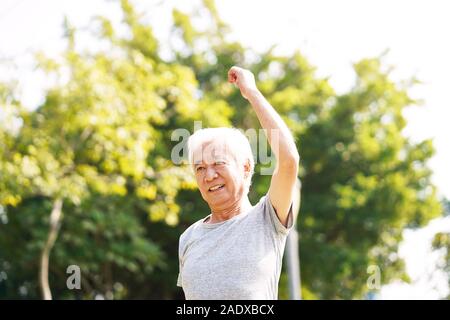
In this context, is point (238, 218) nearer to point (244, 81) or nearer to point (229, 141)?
point (229, 141)

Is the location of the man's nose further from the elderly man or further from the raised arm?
the raised arm

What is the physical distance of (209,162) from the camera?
2186 millimetres

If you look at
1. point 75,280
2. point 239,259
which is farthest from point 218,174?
point 75,280

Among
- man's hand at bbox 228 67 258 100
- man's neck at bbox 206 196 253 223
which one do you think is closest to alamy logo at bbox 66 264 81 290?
man's neck at bbox 206 196 253 223

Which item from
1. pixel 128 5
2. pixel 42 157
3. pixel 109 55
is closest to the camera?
pixel 42 157

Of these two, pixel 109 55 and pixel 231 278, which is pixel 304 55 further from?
pixel 231 278

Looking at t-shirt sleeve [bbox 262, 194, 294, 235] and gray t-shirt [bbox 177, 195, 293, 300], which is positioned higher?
t-shirt sleeve [bbox 262, 194, 294, 235]

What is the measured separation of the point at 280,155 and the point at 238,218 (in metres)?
0.23

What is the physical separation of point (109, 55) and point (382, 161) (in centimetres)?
997

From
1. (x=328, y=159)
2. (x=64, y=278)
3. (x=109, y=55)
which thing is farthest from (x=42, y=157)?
(x=328, y=159)

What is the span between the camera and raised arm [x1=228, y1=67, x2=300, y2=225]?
2082 mm

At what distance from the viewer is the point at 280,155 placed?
209 centimetres

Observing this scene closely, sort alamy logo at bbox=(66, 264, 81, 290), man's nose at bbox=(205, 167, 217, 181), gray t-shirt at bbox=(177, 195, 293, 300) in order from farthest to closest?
alamy logo at bbox=(66, 264, 81, 290) < man's nose at bbox=(205, 167, 217, 181) < gray t-shirt at bbox=(177, 195, 293, 300)

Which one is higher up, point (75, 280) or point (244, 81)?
point (75, 280)
